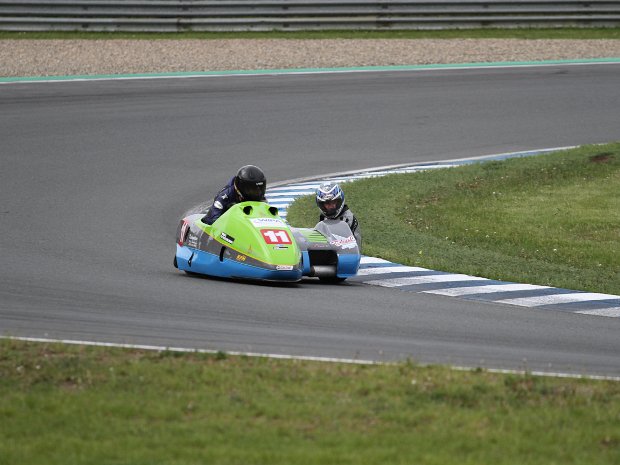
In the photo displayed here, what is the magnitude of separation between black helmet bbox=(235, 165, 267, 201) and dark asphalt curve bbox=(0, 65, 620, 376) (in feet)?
3.53

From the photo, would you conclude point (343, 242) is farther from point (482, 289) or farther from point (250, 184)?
point (482, 289)

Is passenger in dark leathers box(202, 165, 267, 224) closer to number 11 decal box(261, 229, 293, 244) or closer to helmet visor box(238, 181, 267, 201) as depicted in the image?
helmet visor box(238, 181, 267, 201)

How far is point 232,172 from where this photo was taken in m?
20.2

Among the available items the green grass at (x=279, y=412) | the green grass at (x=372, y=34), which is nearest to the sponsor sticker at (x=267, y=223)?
the green grass at (x=279, y=412)

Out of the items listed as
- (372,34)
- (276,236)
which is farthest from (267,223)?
(372,34)

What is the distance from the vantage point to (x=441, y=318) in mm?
10898

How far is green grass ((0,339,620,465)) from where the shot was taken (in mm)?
6863

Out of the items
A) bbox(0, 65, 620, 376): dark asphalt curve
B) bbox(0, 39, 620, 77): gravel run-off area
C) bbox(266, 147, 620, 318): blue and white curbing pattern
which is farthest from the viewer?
bbox(0, 39, 620, 77): gravel run-off area

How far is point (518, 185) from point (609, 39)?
517 inches

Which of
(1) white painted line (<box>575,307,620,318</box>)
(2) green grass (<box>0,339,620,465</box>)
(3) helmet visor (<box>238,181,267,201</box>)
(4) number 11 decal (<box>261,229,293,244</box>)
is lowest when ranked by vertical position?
(2) green grass (<box>0,339,620,465</box>)

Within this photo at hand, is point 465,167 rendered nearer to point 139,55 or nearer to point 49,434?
point 139,55

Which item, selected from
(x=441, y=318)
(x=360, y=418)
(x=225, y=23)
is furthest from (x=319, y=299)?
(x=225, y=23)

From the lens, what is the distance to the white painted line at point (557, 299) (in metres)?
12.0

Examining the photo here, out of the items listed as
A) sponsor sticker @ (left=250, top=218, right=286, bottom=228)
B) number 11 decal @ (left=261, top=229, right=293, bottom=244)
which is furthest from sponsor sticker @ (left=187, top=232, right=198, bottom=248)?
number 11 decal @ (left=261, top=229, right=293, bottom=244)
